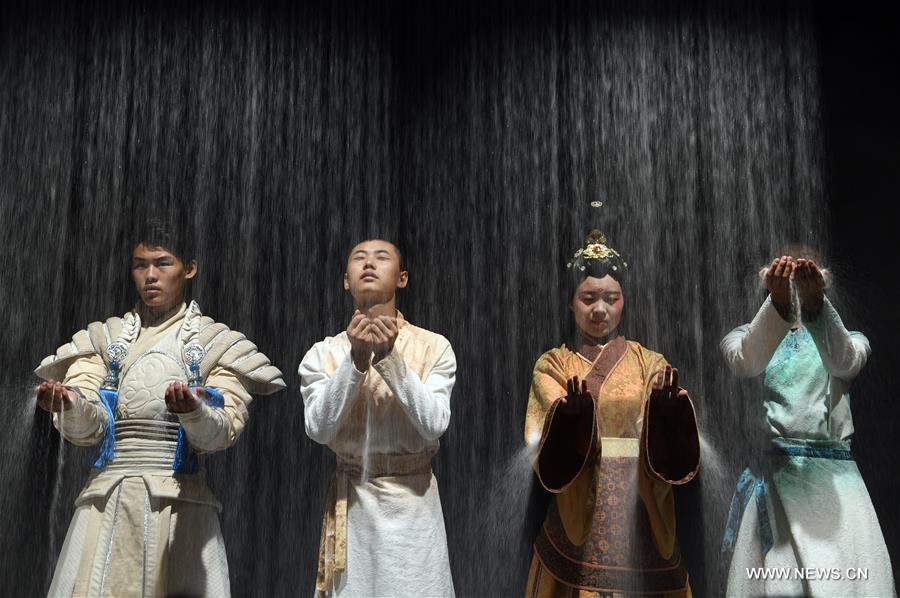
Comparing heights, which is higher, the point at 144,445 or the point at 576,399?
the point at 576,399

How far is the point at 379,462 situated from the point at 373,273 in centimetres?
69

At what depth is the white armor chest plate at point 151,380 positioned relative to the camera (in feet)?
11.8

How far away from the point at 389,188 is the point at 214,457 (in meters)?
1.45

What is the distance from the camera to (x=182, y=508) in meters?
3.50

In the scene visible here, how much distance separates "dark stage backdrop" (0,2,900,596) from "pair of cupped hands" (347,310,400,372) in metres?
1.02

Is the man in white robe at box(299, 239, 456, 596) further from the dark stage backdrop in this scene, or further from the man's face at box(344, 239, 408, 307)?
the dark stage backdrop

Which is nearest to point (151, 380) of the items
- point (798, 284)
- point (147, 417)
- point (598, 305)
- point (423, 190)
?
point (147, 417)

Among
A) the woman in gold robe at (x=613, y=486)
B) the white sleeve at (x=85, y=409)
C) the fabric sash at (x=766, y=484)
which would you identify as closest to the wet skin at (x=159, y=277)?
the white sleeve at (x=85, y=409)

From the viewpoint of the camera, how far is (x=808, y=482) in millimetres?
3451

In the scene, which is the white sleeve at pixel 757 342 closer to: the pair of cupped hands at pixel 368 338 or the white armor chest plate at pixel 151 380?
the pair of cupped hands at pixel 368 338

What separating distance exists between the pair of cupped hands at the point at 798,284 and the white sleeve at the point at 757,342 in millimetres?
43

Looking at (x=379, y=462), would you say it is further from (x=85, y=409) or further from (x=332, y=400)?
(x=85, y=409)

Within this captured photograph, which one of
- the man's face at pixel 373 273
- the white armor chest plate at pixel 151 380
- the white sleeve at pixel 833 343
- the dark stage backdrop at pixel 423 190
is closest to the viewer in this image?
the white sleeve at pixel 833 343
